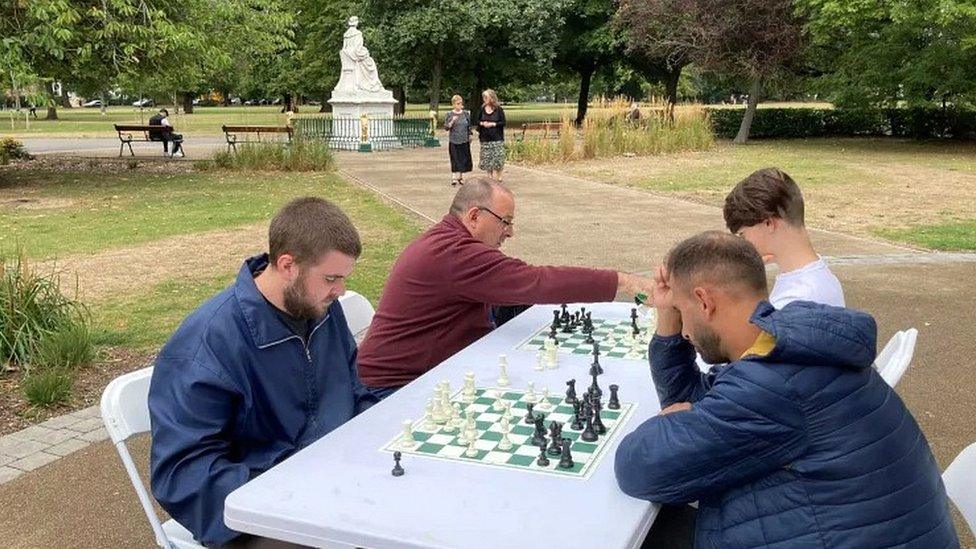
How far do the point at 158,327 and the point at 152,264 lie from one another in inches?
115

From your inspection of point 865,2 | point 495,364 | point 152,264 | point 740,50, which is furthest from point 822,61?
point 495,364

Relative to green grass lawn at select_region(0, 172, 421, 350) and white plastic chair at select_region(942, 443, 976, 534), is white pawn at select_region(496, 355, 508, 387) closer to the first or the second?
white plastic chair at select_region(942, 443, 976, 534)

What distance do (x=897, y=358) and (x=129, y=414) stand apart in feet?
9.13

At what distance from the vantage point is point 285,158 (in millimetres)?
20078

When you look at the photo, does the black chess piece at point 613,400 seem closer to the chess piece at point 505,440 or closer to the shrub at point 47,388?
the chess piece at point 505,440

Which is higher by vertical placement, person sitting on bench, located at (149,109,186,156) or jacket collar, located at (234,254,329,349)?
jacket collar, located at (234,254,329,349)

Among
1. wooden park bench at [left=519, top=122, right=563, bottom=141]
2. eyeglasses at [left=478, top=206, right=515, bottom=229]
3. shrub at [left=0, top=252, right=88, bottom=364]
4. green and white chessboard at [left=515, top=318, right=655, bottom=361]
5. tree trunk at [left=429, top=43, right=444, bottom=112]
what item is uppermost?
tree trunk at [left=429, top=43, right=444, bottom=112]

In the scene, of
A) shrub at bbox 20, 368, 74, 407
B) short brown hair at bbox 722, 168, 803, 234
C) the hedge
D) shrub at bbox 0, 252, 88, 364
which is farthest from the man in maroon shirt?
the hedge

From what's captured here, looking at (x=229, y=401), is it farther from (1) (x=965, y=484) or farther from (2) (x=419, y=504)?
(1) (x=965, y=484)

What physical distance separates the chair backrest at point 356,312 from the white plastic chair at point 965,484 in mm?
2738

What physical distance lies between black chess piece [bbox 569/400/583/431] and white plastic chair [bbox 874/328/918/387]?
110cm

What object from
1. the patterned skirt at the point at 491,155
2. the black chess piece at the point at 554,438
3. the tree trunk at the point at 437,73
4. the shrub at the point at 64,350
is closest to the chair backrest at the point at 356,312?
the black chess piece at the point at 554,438

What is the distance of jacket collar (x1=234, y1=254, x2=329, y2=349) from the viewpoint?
2680 mm

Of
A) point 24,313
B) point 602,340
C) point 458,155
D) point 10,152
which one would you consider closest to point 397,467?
point 602,340
